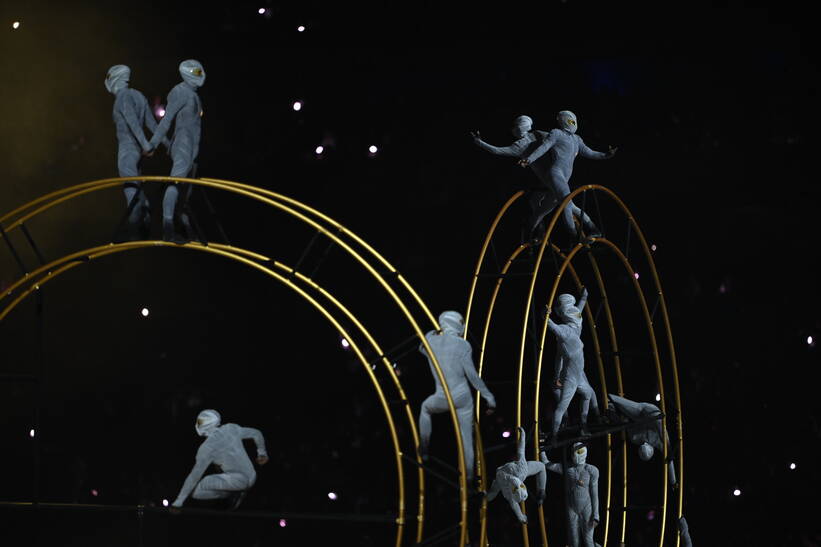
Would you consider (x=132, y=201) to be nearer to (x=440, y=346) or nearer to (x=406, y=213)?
(x=440, y=346)

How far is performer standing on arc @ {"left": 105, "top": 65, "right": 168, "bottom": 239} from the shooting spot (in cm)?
709

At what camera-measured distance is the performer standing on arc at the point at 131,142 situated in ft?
23.3

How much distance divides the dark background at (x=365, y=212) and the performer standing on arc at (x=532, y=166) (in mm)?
1463

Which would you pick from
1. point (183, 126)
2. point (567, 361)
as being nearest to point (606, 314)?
point (567, 361)

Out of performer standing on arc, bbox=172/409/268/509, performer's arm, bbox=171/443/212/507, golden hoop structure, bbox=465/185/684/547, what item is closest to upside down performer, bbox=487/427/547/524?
golden hoop structure, bbox=465/185/684/547

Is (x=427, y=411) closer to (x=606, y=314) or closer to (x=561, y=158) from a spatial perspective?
(x=561, y=158)

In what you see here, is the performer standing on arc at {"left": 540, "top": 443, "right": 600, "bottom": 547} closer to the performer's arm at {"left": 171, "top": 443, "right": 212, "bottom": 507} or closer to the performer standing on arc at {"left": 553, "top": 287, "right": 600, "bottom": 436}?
the performer standing on arc at {"left": 553, "top": 287, "right": 600, "bottom": 436}

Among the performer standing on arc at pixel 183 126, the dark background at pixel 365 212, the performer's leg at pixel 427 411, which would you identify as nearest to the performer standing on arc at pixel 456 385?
the performer's leg at pixel 427 411

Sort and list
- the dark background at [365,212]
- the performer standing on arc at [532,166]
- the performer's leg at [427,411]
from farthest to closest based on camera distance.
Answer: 1. the dark background at [365,212]
2. the performer standing on arc at [532,166]
3. the performer's leg at [427,411]

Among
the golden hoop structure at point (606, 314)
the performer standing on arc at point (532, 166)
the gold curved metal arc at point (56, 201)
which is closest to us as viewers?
the gold curved metal arc at point (56, 201)

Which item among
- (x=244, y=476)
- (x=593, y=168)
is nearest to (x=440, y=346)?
(x=244, y=476)

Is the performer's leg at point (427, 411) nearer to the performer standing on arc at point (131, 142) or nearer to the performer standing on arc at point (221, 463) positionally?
the performer standing on arc at point (221, 463)

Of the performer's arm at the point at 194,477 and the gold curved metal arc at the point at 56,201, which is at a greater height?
the gold curved metal arc at the point at 56,201

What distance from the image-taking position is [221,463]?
744cm
